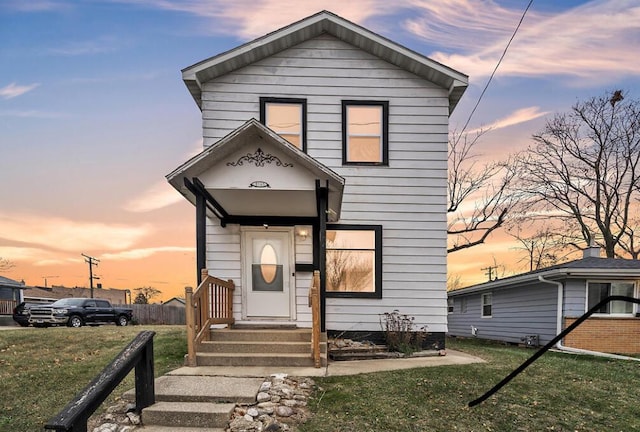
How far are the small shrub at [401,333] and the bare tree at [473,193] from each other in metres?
10.3

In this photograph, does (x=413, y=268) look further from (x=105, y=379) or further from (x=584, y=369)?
(x=105, y=379)

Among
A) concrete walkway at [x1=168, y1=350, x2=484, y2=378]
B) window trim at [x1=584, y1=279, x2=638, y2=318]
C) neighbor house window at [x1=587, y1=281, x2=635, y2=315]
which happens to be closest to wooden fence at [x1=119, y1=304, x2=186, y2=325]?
concrete walkway at [x1=168, y1=350, x2=484, y2=378]

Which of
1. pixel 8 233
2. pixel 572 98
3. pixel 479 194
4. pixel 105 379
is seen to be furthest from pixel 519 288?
pixel 8 233

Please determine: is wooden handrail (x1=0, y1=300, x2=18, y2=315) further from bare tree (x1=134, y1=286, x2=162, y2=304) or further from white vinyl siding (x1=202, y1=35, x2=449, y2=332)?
bare tree (x1=134, y1=286, x2=162, y2=304)

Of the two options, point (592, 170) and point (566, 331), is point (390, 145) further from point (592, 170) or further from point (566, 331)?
point (592, 170)

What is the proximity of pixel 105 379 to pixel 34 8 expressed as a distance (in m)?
9.49

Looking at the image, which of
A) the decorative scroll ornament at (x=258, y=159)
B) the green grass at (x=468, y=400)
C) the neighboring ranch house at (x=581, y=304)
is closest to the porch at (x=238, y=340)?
the green grass at (x=468, y=400)

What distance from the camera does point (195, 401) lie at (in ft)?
13.3

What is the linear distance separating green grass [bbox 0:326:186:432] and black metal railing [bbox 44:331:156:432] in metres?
1.03

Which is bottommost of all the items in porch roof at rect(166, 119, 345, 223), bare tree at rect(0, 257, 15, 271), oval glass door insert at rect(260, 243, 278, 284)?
bare tree at rect(0, 257, 15, 271)

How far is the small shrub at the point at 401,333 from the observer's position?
22.8 ft

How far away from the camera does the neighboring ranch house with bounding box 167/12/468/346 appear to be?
7.09 meters

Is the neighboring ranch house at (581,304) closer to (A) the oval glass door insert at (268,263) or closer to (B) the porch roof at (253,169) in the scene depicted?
(A) the oval glass door insert at (268,263)

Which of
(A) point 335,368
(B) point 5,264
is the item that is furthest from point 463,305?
Answer: (B) point 5,264
